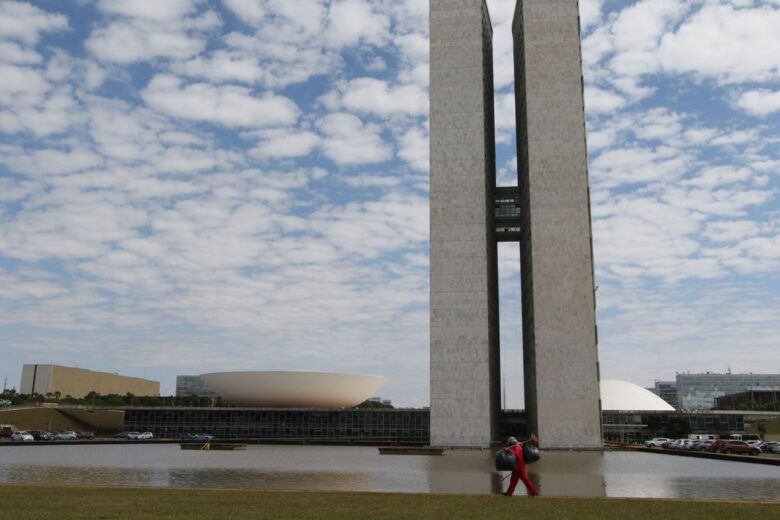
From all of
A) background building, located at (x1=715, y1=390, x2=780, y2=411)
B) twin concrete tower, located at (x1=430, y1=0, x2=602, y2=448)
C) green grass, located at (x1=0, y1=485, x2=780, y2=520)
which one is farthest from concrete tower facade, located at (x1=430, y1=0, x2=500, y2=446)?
background building, located at (x1=715, y1=390, x2=780, y2=411)

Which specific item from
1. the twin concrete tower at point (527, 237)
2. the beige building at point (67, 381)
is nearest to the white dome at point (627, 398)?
the twin concrete tower at point (527, 237)

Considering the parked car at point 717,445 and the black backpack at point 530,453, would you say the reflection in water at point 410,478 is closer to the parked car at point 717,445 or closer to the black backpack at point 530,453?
the black backpack at point 530,453

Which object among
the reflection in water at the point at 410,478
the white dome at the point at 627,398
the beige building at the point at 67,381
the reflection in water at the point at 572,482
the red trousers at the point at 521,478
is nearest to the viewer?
the red trousers at the point at 521,478

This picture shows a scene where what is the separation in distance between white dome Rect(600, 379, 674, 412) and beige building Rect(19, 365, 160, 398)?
72943 mm

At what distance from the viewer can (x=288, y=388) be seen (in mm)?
61219

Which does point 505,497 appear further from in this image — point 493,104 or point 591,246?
point 493,104

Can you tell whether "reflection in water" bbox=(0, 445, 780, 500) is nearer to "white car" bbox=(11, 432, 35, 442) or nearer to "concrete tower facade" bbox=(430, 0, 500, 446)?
"white car" bbox=(11, 432, 35, 442)

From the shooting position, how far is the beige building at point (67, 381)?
103562mm

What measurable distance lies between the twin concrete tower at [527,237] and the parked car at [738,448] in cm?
1084

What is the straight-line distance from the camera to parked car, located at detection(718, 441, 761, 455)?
34500mm

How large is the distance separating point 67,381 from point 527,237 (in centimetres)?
7902

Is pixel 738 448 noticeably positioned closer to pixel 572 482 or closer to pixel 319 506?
pixel 572 482

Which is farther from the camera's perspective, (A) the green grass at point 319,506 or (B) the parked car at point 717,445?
(B) the parked car at point 717,445

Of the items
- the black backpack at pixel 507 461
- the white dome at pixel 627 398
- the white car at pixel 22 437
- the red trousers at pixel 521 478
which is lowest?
the white car at pixel 22 437
